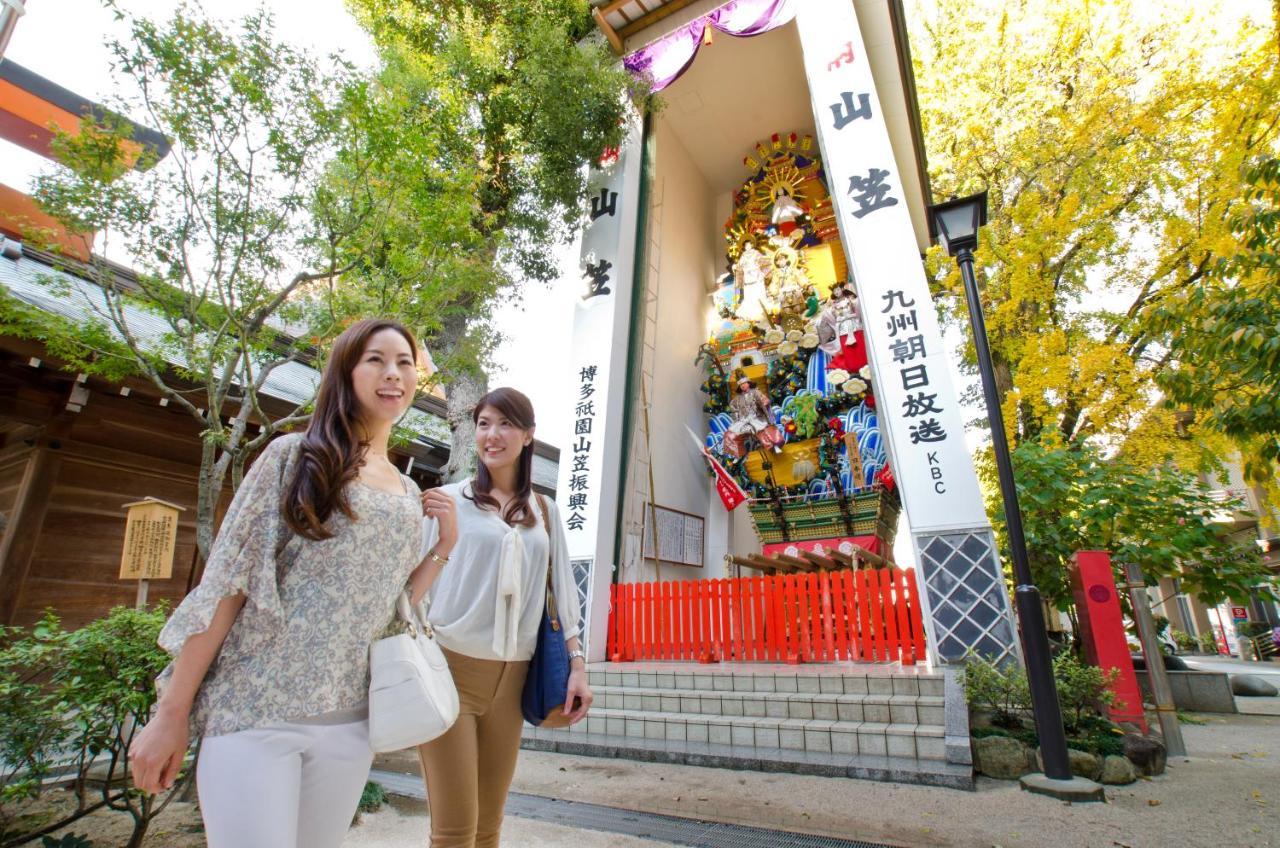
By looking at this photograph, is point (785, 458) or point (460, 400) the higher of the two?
point (785, 458)

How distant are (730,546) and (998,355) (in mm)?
5318

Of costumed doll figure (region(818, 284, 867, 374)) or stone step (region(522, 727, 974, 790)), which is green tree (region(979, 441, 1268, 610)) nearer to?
stone step (region(522, 727, 974, 790))

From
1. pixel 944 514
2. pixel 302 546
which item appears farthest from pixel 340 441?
pixel 944 514

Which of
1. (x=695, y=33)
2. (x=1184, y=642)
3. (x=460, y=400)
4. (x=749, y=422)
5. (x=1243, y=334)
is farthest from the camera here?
(x=1184, y=642)

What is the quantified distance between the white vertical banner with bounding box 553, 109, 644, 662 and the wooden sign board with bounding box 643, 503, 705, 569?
121cm

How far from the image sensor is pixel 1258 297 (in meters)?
3.69

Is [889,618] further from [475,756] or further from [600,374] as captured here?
[475,756]

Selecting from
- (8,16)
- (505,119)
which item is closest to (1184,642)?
(505,119)

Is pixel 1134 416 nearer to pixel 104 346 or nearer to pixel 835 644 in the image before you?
pixel 835 644

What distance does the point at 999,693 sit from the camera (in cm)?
471

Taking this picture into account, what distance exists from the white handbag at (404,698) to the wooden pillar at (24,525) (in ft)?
20.2

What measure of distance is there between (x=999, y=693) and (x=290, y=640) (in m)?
5.14

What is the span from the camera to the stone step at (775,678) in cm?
496

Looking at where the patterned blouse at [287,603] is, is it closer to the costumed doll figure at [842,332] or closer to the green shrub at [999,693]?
the green shrub at [999,693]
